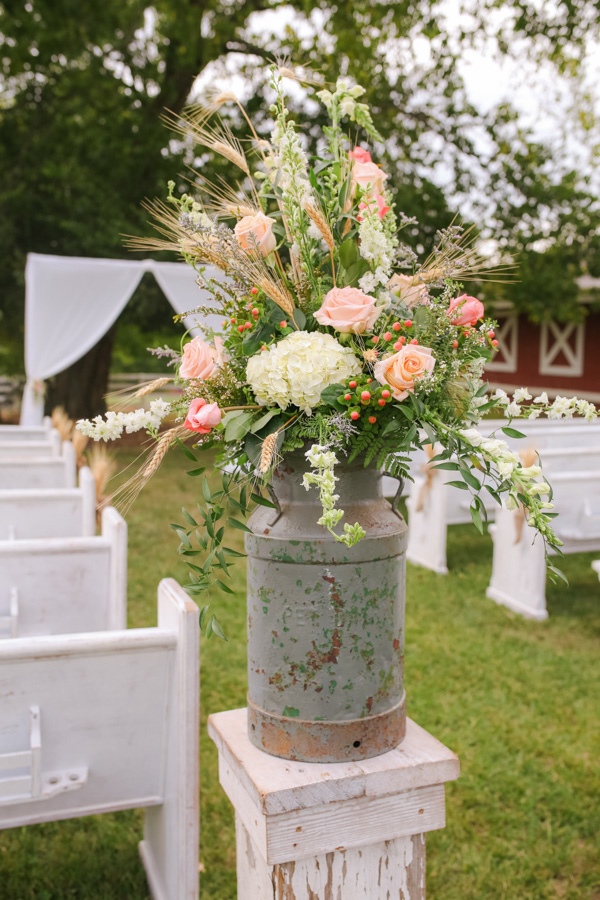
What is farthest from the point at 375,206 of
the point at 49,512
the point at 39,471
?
the point at 39,471

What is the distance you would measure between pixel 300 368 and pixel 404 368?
0.15 meters

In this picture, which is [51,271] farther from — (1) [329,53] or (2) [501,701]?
(2) [501,701]

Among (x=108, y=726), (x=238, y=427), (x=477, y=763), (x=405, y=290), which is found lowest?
(x=477, y=763)

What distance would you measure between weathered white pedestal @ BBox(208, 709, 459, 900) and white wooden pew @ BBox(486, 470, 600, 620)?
3618mm

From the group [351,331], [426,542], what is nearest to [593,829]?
[351,331]

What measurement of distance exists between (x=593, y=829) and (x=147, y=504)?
21.0 feet

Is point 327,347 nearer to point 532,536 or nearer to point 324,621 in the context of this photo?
point 324,621

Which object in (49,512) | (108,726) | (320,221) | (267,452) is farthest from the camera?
(49,512)

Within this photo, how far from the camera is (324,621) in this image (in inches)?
50.8

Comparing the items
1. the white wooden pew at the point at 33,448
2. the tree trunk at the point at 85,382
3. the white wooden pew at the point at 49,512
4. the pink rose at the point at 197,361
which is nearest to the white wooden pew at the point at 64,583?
the white wooden pew at the point at 49,512

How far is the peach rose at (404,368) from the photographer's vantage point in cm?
115

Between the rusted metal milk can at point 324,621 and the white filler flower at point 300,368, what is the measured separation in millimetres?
124

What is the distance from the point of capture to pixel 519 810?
9.62 ft

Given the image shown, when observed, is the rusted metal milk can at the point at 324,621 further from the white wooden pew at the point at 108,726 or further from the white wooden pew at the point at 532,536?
the white wooden pew at the point at 532,536
